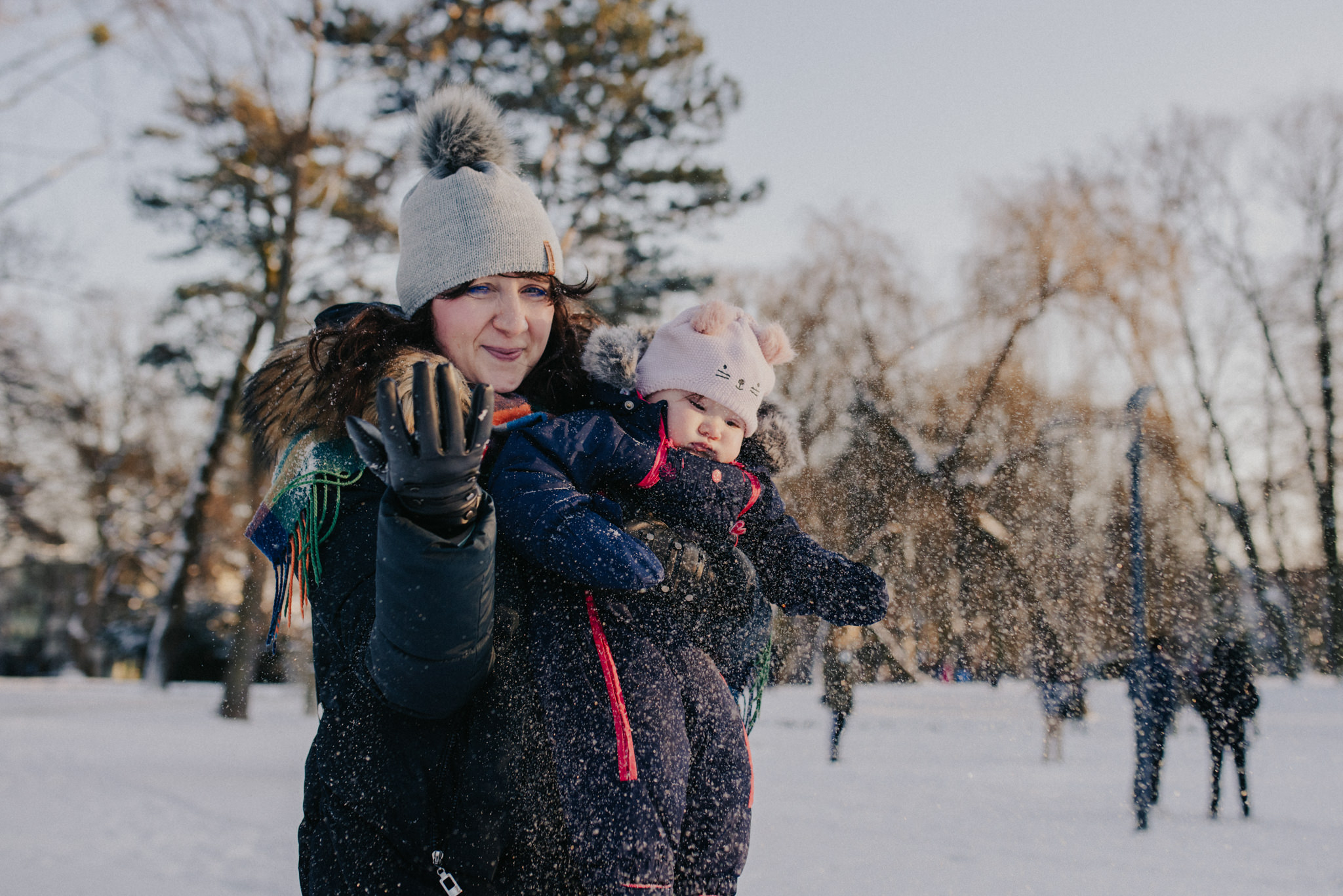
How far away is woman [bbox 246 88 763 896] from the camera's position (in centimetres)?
106

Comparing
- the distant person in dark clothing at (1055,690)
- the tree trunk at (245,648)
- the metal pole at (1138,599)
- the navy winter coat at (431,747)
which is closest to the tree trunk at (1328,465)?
the distant person in dark clothing at (1055,690)

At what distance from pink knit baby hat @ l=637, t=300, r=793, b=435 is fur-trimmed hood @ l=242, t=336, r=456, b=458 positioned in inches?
16.9

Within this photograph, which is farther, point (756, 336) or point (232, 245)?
point (232, 245)

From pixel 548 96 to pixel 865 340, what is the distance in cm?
563

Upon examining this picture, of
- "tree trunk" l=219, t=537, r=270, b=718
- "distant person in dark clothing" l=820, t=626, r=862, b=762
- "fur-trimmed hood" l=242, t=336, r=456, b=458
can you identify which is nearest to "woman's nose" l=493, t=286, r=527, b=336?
"fur-trimmed hood" l=242, t=336, r=456, b=458

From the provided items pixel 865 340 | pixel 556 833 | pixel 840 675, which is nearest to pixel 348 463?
pixel 556 833

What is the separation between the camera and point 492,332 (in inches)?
67.2

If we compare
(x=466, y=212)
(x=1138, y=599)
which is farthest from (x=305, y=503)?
(x=1138, y=599)

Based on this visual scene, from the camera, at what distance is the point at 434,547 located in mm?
1056

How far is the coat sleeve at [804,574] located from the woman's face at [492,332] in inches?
20.6

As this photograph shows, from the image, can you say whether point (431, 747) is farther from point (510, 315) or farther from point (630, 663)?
point (510, 315)

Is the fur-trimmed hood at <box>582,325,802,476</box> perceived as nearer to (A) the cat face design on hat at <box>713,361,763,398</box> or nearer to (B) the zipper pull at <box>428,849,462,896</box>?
(A) the cat face design on hat at <box>713,361,763,398</box>

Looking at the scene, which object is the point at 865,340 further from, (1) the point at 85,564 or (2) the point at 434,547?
(1) the point at 85,564

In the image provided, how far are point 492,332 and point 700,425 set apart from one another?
44 centimetres
